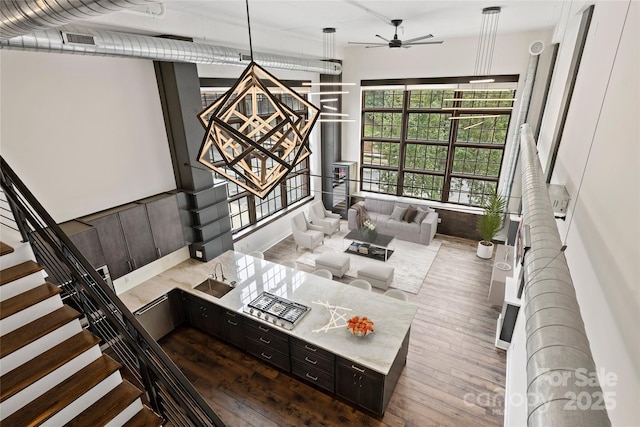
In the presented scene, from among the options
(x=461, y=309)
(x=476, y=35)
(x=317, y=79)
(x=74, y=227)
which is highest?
(x=476, y=35)

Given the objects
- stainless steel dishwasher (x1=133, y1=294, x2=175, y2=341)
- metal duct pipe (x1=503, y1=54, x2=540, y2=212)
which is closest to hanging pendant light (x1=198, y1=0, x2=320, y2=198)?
stainless steel dishwasher (x1=133, y1=294, x2=175, y2=341)

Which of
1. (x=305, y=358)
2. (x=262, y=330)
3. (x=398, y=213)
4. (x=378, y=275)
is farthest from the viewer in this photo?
(x=398, y=213)

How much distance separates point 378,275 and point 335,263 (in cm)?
99

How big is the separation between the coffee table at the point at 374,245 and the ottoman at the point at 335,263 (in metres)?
0.81

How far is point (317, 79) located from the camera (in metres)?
9.54

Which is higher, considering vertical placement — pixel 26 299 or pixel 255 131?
pixel 255 131

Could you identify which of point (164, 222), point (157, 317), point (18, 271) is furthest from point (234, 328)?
point (18, 271)

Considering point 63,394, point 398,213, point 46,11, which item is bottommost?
point 398,213

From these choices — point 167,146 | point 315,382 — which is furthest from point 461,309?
point 167,146

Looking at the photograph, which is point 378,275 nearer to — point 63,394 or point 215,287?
point 215,287

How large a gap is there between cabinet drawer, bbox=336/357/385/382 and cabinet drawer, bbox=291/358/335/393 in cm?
32

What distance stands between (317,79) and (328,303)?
7.04 meters

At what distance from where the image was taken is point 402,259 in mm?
8047

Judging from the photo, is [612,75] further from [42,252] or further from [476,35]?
[476,35]
